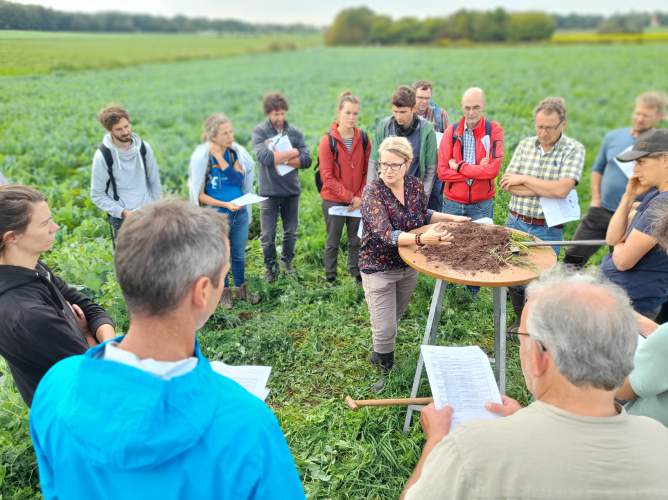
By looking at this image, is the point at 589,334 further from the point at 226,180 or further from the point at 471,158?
the point at 226,180

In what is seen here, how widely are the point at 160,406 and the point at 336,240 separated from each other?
475 cm

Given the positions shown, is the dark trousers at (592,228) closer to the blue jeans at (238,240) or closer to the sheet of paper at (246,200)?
the sheet of paper at (246,200)

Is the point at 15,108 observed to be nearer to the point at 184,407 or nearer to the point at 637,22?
the point at 184,407

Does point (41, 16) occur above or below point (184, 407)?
above

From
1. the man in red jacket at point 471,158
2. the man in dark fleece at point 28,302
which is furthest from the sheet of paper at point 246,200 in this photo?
the man in dark fleece at point 28,302

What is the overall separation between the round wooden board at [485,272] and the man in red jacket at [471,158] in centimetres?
167

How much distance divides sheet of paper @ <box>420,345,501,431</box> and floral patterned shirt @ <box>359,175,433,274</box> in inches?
46.5

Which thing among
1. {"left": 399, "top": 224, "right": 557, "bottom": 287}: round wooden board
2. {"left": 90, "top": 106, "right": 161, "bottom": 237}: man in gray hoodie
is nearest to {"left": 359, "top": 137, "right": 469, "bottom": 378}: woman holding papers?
{"left": 399, "top": 224, "right": 557, "bottom": 287}: round wooden board

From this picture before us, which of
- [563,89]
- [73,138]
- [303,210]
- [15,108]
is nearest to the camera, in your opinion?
[303,210]

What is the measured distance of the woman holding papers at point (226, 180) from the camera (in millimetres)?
5176

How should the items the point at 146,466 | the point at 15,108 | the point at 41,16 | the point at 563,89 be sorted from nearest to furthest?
the point at 146,466, the point at 41,16, the point at 15,108, the point at 563,89

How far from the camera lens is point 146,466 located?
1.25m

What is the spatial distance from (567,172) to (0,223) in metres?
4.54

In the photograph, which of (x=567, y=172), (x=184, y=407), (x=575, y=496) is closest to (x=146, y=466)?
(x=184, y=407)
